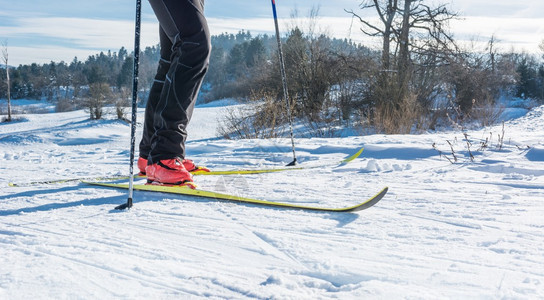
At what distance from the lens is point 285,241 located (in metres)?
1.23

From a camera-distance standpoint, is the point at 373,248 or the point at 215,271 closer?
the point at 215,271

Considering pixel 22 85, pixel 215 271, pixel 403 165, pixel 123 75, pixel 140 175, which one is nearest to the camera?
pixel 215 271

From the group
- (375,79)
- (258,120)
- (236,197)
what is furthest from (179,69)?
(375,79)

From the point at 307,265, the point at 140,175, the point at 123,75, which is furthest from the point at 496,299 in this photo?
the point at 123,75

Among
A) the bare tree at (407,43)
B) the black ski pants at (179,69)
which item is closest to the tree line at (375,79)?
the bare tree at (407,43)

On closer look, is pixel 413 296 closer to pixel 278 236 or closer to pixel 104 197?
pixel 278 236

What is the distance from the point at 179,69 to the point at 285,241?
3.47 feet

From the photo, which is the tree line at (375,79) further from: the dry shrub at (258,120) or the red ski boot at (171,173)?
the red ski boot at (171,173)

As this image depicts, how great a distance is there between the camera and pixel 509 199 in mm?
1736

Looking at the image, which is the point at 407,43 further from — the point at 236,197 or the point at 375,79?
the point at 236,197

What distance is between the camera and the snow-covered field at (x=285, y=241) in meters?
0.93

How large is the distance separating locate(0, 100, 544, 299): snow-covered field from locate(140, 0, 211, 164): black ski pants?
0.88 feet

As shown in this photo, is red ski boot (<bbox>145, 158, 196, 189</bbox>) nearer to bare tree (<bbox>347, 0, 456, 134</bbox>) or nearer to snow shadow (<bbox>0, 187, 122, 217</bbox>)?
snow shadow (<bbox>0, 187, 122, 217</bbox>)

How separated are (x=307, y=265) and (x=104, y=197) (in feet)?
3.79
